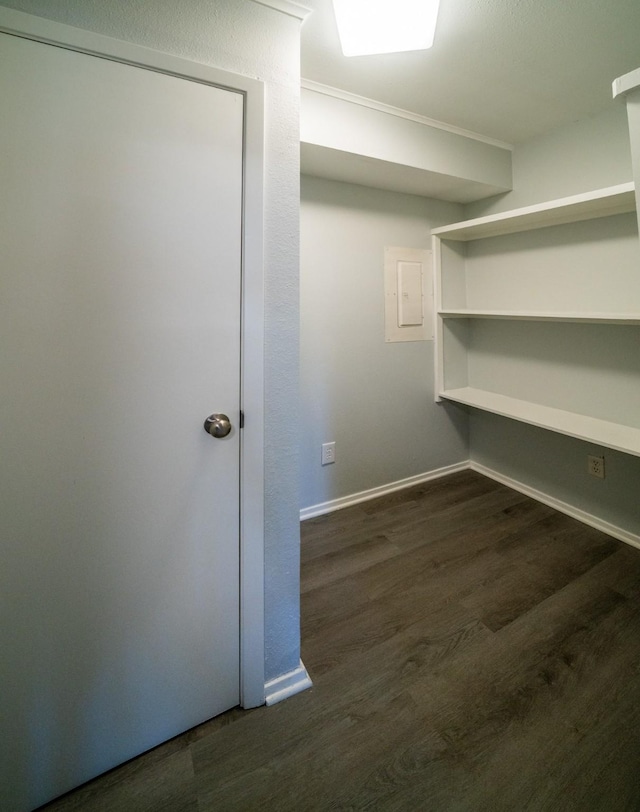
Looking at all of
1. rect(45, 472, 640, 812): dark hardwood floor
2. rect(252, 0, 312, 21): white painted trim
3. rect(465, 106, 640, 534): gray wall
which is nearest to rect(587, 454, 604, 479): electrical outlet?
rect(465, 106, 640, 534): gray wall

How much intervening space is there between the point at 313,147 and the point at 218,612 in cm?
196

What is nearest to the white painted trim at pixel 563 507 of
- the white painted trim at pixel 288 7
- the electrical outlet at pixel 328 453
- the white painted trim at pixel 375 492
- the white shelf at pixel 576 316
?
the white painted trim at pixel 375 492

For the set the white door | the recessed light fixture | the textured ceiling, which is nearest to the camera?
the white door

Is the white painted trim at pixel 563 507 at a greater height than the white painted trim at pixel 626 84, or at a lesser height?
lesser

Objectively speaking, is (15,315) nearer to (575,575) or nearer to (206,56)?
(206,56)

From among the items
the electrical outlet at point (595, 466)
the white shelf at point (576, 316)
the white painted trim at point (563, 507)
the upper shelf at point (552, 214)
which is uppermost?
the upper shelf at point (552, 214)

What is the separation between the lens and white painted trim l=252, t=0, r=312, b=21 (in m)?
0.98

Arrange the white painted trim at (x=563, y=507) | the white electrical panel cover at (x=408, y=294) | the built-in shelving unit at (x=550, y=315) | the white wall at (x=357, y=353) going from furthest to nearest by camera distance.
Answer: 1. the white electrical panel cover at (x=408, y=294)
2. the white wall at (x=357, y=353)
3. the white painted trim at (x=563, y=507)
4. the built-in shelving unit at (x=550, y=315)

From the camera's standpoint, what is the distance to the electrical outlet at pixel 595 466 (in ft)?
6.54

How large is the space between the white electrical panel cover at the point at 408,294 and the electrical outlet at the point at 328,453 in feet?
2.78

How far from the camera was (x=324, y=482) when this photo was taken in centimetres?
225

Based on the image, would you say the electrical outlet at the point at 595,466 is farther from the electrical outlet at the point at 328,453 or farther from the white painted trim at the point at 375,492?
the electrical outlet at the point at 328,453

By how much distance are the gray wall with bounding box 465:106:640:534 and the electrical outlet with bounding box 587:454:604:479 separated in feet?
0.10

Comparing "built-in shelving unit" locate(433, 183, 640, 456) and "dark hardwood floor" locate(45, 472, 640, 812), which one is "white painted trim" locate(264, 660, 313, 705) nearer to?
"dark hardwood floor" locate(45, 472, 640, 812)
